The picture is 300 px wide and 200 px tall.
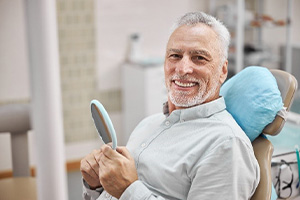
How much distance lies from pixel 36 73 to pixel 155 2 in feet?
12.1

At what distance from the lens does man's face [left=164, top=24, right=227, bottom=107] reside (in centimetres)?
144

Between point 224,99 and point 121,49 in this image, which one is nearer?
point 224,99

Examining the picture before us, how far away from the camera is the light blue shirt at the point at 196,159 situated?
3.99ft

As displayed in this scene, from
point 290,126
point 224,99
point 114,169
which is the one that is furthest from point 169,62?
point 290,126

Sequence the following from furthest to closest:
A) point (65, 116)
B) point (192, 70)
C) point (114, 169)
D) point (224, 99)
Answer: point (65, 116), point (224, 99), point (192, 70), point (114, 169)

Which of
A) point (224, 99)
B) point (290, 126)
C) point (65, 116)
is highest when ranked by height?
point (224, 99)

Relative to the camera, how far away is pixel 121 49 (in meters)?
3.88

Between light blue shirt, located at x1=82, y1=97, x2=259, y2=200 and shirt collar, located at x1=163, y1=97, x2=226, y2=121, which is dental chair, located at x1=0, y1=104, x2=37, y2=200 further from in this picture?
shirt collar, located at x1=163, y1=97, x2=226, y2=121

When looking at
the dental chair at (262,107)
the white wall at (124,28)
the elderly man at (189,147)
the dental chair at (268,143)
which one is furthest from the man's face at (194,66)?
the white wall at (124,28)

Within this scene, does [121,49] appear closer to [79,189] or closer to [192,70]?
[79,189]

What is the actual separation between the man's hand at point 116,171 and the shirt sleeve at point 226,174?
0.65 feet

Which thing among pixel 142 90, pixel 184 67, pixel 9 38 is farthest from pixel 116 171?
pixel 142 90

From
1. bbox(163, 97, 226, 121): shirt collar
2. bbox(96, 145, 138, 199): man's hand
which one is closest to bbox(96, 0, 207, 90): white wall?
bbox(163, 97, 226, 121): shirt collar

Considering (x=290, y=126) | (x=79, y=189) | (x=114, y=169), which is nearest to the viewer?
(x=114, y=169)
